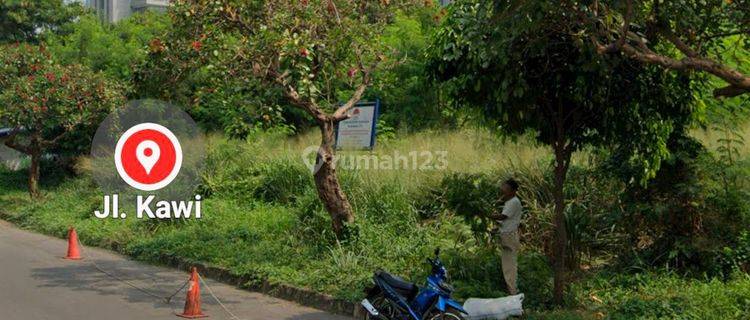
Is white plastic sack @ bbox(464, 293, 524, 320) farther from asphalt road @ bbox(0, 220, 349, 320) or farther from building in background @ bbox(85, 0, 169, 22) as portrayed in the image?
building in background @ bbox(85, 0, 169, 22)

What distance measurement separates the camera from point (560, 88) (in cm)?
954

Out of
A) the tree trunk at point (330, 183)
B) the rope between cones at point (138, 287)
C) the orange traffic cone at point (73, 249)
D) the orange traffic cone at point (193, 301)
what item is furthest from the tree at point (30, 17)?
the orange traffic cone at point (193, 301)

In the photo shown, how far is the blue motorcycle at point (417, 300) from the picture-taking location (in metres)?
8.79

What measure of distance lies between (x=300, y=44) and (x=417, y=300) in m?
4.63

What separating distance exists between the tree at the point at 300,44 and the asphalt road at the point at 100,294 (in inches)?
96.4

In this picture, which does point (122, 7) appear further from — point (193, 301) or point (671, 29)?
point (671, 29)

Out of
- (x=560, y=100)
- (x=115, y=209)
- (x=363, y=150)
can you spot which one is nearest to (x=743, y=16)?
(x=560, y=100)

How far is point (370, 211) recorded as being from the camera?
14.4 m

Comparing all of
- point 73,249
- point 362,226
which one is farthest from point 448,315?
point 73,249

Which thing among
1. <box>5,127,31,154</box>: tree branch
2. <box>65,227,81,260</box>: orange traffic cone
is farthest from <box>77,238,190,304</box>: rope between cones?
<box>5,127,31,154</box>: tree branch

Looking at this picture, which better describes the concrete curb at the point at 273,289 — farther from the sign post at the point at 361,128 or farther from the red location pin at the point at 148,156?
the red location pin at the point at 148,156

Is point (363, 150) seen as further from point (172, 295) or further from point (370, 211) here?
point (172, 295)

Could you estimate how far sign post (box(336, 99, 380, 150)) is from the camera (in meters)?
16.9

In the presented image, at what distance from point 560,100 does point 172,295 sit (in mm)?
6036
